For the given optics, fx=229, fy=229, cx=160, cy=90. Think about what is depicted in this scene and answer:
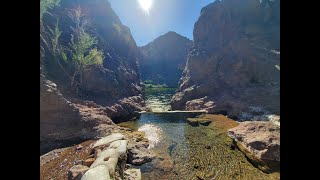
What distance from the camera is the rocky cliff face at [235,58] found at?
101 ft

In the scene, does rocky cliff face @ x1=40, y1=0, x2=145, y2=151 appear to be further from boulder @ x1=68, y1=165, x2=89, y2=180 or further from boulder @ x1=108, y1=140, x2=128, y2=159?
boulder @ x1=68, y1=165, x2=89, y2=180

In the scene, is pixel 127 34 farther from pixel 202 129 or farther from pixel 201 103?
pixel 202 129

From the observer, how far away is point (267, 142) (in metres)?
14.8

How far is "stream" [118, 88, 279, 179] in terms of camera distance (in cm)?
1225

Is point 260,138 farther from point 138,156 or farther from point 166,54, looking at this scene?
point 166,54

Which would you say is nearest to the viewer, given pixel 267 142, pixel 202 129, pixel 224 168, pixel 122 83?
pixel 224 168

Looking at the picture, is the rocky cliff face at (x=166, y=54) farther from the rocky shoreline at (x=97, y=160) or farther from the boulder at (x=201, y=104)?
the rocky shoreline at (x=97, y=160)

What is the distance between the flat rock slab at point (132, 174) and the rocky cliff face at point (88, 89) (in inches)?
269

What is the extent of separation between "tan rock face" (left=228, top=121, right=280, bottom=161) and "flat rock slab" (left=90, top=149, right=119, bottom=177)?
8.83 metres

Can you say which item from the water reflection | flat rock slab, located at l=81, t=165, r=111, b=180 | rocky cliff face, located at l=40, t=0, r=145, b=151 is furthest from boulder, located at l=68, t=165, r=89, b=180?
the water reflection
